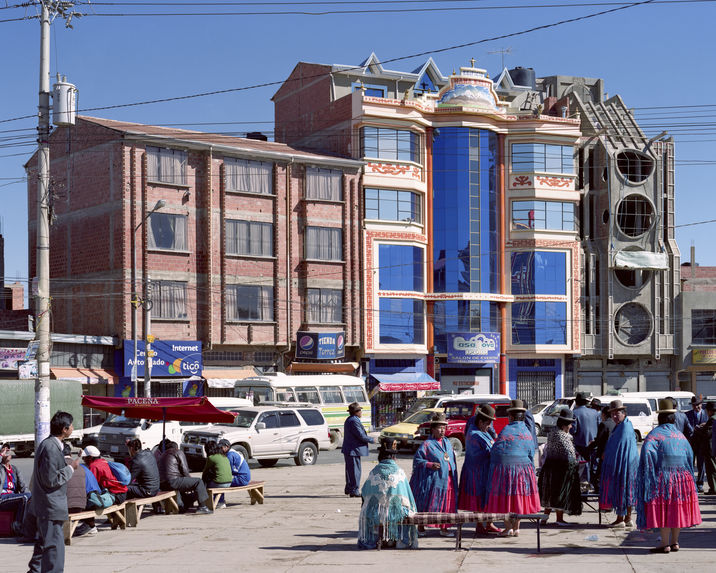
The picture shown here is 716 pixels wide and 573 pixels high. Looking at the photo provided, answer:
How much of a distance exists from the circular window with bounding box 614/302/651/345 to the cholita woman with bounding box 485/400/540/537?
48261 millimetres

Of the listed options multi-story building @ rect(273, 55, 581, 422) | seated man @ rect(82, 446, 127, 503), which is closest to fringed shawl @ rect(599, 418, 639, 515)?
seated man @ rect(82, 446, 127, 503)

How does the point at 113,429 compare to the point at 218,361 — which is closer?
the point at 113,429

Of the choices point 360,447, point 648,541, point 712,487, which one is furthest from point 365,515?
point 712,487

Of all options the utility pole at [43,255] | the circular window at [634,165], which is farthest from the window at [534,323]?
the utility pole at [43,255]

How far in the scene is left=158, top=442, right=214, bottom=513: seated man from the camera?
58.7ft

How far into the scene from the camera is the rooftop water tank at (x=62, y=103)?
20875 millimetres

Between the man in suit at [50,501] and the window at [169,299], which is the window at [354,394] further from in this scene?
the man in suit at [50,501]

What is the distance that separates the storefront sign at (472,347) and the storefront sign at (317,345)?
7.32 meters

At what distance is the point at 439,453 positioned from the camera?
1361 centimetres

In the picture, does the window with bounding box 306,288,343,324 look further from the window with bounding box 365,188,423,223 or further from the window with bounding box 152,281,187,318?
the window with bounding box 152,281,187,318

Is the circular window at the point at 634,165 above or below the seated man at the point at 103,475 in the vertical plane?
above

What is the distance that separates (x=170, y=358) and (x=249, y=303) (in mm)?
5100

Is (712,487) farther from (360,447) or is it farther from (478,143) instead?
(478,143)

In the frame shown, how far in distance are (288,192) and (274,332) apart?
6763 millimetres
